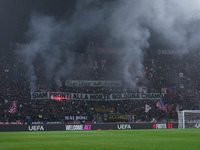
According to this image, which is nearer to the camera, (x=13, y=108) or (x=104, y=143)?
(x=104, y=143)

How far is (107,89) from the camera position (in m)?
44.3

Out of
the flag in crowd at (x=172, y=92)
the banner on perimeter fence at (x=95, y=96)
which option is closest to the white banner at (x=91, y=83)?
the banner on perimeter fence at (x=95, y=96)

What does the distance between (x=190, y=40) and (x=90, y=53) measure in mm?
15234

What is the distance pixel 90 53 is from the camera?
49.8 meters

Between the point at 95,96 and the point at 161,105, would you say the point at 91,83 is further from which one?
the point at 161,105

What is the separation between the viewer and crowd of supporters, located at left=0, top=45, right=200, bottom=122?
120 ft

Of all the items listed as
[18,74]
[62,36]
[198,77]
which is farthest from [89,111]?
[198,77]

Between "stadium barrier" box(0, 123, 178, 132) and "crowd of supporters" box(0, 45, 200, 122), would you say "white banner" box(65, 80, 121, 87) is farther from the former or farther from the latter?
"stadium barrier" box(0, 123, 178, 132)

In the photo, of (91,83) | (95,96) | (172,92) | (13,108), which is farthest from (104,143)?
(172,92)

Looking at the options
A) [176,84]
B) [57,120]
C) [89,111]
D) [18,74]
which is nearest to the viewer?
[57,120]

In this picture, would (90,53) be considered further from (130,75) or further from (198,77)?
(198,77)

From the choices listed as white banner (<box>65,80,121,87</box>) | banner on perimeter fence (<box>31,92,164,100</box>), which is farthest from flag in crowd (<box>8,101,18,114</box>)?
white banner (<box>65,80,121,87</box>)

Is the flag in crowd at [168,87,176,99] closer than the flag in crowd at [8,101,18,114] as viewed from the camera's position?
No

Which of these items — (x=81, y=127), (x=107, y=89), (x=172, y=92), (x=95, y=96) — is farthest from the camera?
(x=172, y=92)
